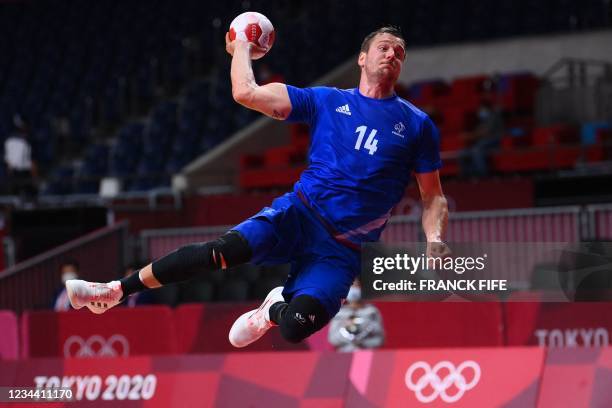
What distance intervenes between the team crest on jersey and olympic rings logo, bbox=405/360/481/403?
297cm

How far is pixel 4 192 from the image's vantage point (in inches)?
1015

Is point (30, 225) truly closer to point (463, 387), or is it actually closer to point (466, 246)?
point (463, 387)

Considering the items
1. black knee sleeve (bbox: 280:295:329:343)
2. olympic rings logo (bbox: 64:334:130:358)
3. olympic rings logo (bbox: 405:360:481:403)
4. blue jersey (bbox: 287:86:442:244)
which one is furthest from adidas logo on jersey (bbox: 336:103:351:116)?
olympic rings logo (bbox: 64:334:130:358)

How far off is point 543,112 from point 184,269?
1547 cm

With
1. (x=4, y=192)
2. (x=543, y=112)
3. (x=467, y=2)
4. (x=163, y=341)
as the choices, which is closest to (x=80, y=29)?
(x=4, y=192)

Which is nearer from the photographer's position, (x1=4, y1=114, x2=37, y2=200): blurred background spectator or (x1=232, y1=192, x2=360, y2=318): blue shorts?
(x1=232, y1=192, x2=360, y2=318): blue shorts

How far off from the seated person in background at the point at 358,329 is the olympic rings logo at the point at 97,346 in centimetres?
238

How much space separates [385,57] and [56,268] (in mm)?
10734

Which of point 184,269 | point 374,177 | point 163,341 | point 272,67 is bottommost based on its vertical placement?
point 163,341

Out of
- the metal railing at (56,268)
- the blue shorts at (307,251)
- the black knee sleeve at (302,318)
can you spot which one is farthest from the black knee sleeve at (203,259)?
the metal railing at (56,268)

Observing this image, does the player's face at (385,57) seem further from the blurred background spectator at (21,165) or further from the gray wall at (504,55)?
the gray wall at (504,55)

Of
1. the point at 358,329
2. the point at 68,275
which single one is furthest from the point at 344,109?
the point at 68,275

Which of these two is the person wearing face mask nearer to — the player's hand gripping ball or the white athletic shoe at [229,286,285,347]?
the white athletic shoe at [229,286,285,347]

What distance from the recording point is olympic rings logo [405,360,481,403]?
9.74m
